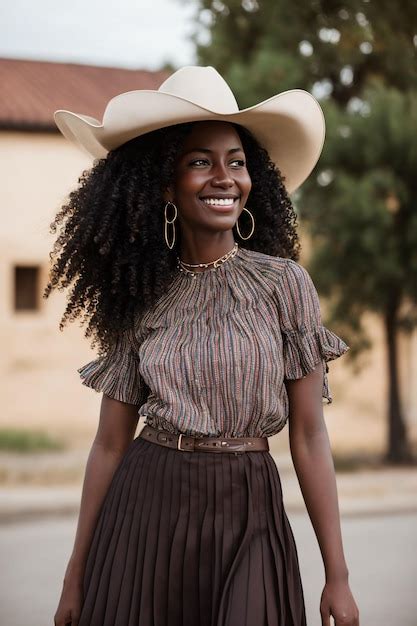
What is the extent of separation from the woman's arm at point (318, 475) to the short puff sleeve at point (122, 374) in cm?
38

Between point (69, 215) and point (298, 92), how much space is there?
659mm

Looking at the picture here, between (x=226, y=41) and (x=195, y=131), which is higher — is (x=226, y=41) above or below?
above

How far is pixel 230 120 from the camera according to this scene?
8.59 feet

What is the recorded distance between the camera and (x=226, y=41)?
13.2 meters

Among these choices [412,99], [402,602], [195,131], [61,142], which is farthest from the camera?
[61,142]

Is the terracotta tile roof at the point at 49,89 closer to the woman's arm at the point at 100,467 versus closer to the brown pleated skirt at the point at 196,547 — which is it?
the woman's arm at the point at 100,467

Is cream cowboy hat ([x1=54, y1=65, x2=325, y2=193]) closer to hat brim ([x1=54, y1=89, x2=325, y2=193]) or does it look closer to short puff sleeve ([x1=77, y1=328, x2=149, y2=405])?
hat brim ([x1=54, y1=89, x2=325, y2=193])

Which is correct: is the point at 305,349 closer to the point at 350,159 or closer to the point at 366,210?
the point at 366,210

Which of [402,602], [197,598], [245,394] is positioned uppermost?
[245,394]

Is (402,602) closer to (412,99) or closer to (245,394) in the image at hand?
(245,394)

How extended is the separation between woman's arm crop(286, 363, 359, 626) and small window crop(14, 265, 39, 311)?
12.4m

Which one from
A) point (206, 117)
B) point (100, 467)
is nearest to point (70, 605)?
point (100, 467)

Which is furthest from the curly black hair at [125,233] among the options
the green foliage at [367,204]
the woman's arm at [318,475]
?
the green foliage at [367,204]

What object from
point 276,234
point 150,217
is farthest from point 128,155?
point 276,234
